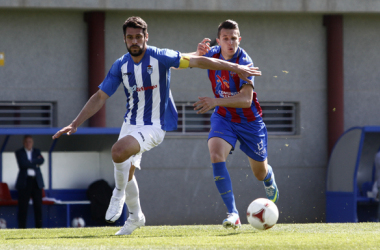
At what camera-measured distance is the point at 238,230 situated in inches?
258

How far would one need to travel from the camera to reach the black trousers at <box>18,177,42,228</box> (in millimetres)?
11398

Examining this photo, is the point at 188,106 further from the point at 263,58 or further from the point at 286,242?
the point at 286,242

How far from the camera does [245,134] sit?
269 inches

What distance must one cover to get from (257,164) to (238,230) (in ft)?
2.73

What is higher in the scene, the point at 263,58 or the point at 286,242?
the point at 263,58

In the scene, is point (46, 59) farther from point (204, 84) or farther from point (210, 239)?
point (210, 239)

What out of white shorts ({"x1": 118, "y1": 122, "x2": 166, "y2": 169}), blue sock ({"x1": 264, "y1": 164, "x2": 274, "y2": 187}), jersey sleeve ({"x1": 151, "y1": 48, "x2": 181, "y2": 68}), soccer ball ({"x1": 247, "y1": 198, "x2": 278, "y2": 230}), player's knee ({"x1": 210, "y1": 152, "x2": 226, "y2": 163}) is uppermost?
jersey sleeve ({"x1": 151, "y1": 48, "x2": 181, "y2": 68})

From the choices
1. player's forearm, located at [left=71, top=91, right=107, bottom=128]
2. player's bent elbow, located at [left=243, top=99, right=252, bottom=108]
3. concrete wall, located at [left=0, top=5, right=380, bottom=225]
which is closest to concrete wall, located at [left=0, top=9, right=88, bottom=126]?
concrete wall, located at [left=0, top=5, right=380, bottom=225]

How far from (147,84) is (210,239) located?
1668mm

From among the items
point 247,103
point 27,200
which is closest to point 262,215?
point 247,103

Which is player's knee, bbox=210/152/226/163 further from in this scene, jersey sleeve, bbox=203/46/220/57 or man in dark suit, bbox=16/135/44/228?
man in dark suit, bbox=16/135/44/228

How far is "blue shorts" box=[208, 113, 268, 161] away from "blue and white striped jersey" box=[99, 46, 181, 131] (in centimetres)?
65

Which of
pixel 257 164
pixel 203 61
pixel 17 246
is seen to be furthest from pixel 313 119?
pixel 17 246

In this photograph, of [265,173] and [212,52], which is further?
[265,173]
